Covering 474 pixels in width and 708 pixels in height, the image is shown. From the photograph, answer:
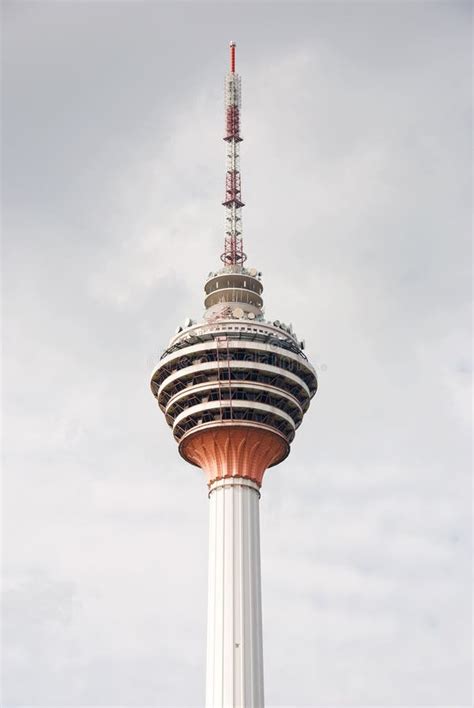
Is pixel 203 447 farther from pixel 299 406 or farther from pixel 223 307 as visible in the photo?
pixel 223 307

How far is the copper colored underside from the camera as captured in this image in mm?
85312

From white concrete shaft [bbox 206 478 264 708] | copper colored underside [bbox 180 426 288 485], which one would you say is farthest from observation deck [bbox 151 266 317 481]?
white concrete shaft [bbox 206 478 264 708]

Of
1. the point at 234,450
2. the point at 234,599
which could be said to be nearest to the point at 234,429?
the point at 234,450

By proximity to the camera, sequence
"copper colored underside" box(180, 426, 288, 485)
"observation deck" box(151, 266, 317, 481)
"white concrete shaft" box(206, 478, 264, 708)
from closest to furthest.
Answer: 1. "white concrete shaft" box(206, 478, 264, 708)
2. "copper colored underside" box(180, 426, 288, 485)
3. "observation deck" box(151, 266, 317, 481)

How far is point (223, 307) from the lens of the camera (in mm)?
95938

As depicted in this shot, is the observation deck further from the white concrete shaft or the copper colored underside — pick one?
the white concrete shaft

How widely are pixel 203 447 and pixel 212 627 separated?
52.4 ft

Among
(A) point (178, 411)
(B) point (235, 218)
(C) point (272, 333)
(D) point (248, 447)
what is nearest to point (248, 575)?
(D) point (248, 447)

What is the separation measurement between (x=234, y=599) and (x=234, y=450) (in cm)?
1309

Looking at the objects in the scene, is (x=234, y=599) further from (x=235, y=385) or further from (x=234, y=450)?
(x=235, y=385)

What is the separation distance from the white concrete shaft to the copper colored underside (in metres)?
1.01

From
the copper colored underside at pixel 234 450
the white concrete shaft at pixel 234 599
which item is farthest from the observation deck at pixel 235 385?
the white concrete shaft at pixel 234 599

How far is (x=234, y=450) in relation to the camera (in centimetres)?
8562

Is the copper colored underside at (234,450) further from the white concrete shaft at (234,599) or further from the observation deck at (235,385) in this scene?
the white concrete shaft at (234,599)
